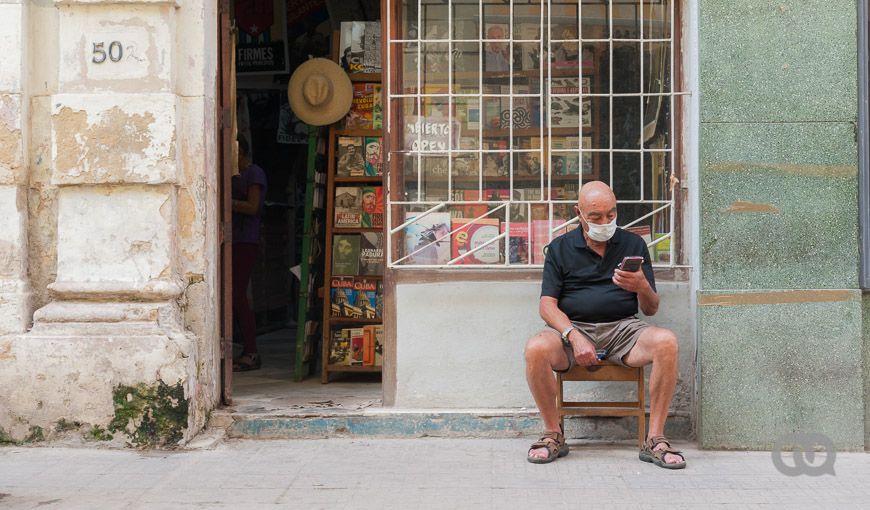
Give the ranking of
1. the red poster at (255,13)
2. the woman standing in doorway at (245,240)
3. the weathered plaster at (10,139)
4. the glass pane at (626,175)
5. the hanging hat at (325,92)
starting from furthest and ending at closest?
the red poster at (255,13)
the woman standing in doorway at (245,240)
the hanging hat at (325,92)
the glass pane at (626,175)
the weathered plaster at (10,139)

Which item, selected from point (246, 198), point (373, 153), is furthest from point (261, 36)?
point (373, 153)

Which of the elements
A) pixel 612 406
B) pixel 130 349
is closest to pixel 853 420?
pixel 612 406

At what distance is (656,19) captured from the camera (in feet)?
19.4

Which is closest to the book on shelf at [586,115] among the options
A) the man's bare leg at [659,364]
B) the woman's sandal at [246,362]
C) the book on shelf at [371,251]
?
the man's bare leg at [659,364]

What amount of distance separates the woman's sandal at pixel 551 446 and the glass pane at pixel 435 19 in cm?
227

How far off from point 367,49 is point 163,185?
77.7 inches

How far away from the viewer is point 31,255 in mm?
5812

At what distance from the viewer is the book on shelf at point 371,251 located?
23.8 feet

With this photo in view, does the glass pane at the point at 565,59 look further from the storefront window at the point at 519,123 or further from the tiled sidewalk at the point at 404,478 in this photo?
the tiled sidewalk at the point at 404,478

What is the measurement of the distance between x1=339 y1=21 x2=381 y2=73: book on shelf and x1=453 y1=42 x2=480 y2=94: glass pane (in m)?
1.14

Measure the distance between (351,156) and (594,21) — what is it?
199 centimetres

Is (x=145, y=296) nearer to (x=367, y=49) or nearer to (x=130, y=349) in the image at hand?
(x=130, y=349)

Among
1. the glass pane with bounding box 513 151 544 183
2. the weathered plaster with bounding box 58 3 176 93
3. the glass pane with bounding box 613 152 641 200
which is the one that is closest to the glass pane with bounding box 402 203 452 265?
the glass pane with bounding box 513 151 544 183

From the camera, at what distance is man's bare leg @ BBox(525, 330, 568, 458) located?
17.2 feet
